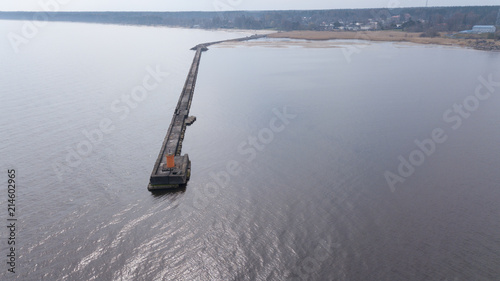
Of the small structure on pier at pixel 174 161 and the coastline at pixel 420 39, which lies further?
the coastline at pixel 420 39

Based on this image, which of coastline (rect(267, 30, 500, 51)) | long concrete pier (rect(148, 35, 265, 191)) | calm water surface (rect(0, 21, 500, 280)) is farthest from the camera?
coastline (rect(267, 30, 500, 51))

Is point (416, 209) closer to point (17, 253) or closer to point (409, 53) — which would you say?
point (17, 253)

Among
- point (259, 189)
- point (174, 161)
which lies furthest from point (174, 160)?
point (259, 189)

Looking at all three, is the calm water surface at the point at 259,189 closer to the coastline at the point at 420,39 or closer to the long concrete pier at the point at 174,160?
the long concrete pier at the point at 174,160

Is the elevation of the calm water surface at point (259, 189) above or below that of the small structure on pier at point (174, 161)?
below

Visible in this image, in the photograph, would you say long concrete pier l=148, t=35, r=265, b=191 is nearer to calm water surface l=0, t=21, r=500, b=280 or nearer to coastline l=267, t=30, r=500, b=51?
calm water surface l=0, t=21, r=500, b=280

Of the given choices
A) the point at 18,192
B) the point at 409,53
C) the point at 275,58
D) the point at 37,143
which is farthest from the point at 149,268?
the point at 409,53

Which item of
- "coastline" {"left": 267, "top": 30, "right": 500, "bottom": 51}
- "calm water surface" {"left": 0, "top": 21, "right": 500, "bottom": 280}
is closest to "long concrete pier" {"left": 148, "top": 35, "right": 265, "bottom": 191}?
"calm water surface" {"left": 0, "top": 21, "right": 500, "bottom": 280}

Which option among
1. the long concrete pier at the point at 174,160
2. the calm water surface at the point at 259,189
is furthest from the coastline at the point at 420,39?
the long concrete pier at the point at 174,160
